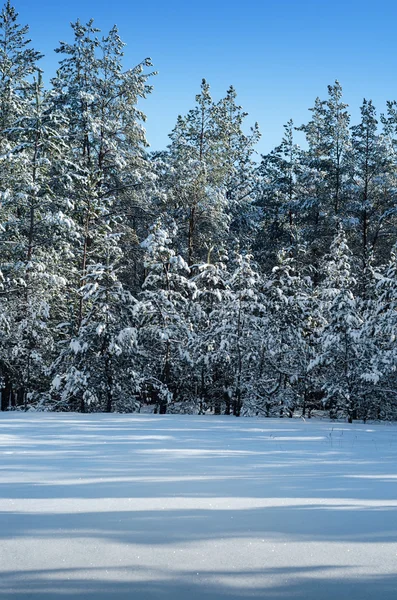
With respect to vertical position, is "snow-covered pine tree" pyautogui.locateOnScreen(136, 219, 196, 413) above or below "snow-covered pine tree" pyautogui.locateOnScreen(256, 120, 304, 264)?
below

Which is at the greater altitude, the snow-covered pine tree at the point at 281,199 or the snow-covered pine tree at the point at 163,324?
the snow-covered pine tree at the point at 281,199

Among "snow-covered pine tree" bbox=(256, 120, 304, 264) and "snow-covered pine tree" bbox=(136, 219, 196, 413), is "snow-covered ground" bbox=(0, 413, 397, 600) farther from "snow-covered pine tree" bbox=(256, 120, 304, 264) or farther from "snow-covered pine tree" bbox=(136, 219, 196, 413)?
"snow-covered pine tree" bbox=(256, 120, 304, 264)

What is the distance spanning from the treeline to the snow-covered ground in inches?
305

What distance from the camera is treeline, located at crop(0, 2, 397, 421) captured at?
14.6 metres

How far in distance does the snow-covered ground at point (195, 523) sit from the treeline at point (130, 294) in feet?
25.4

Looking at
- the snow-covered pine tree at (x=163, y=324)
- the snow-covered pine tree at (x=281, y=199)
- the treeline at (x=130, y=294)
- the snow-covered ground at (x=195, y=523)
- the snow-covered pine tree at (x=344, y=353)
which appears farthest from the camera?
the snow-covered pine tree at (x=281, y=199)

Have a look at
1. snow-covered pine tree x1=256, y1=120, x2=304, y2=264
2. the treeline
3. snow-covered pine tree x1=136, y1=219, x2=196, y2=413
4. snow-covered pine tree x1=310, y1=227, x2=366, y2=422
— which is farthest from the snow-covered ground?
snow-covered pine tree x1=256, y1=120, x2=304, y2=264

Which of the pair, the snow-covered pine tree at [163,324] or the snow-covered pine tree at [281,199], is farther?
the snow-covered pine tree at [281,199]

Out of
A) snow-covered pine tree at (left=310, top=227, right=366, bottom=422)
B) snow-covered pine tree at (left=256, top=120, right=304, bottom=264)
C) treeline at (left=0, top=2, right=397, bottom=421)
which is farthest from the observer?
snow-covered pine tree at (left=256, top=120, right=304, bottom=264)

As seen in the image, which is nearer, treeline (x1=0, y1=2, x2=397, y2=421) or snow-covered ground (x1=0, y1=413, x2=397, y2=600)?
snow-covered ground (x1=0, y1=413, x2=397, y2=600)

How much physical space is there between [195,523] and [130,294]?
12372mm

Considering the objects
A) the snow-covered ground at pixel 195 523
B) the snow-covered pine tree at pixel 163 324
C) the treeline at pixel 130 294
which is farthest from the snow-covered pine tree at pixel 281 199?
the snow-covered ground at pixel 195 523

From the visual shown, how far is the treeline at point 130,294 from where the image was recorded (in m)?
14.6

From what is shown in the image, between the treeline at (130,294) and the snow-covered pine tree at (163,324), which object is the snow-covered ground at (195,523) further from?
the snow-covered pine tree at (163,324)
